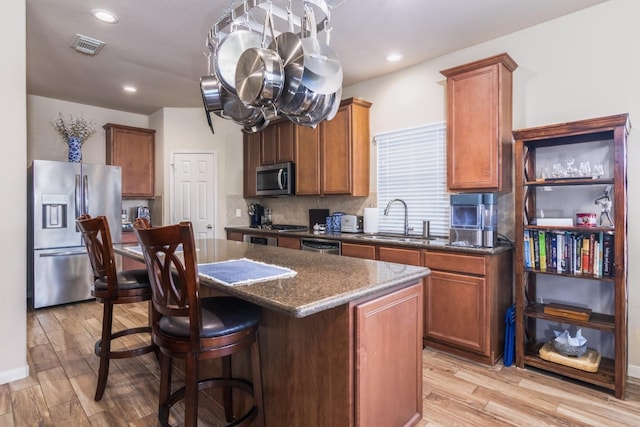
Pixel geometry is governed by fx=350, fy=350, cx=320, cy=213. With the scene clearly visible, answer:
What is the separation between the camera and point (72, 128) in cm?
487

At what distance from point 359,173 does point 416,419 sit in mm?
2587

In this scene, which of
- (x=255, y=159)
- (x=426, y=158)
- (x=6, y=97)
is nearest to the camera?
(x=6, y=97)

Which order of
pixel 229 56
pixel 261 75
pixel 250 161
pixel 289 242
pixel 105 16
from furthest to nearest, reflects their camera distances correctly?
pixel 250 161 → pixel 289 242 → pixel 105 16 → pixel 229 56 → pixel 261 75

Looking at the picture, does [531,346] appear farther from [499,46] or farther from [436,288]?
[499,46]

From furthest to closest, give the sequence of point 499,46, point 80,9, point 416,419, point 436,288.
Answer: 1. point 499,46
2. point 436,288
3. point 80,9
4. point 416,419

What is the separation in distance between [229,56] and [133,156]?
397cm

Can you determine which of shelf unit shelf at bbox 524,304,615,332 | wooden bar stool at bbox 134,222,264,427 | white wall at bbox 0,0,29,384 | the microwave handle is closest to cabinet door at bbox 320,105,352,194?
the microwave handle

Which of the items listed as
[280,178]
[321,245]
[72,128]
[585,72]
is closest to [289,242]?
[321,245]

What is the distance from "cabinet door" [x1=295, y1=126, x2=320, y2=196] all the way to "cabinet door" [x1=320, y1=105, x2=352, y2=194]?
0.29ft

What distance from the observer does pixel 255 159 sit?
5.00 m

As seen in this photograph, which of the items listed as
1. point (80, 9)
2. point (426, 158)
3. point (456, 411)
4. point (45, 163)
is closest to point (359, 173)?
point (426, 158)

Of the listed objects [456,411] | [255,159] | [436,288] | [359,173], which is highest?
[255,159]

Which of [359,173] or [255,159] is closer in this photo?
[359,173]

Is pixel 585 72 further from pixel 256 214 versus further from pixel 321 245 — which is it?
pixel 256 214
